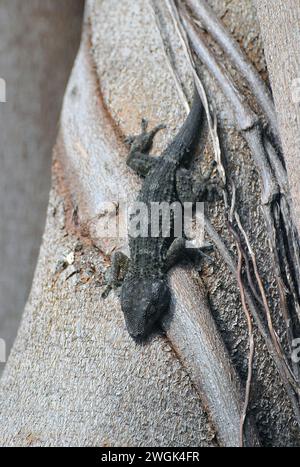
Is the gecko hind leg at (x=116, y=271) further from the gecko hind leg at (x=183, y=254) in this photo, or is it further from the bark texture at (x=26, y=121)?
the bark texture at (x=26, y=121)

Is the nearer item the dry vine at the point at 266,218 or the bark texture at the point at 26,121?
the dry vine at the point at 266,218

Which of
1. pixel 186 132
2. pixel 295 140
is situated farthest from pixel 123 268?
pixel 295 140

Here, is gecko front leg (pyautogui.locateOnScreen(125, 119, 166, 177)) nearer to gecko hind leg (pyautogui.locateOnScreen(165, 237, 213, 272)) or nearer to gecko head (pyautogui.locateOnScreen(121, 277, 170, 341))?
gecko hind leg (pyautogui.locateOnScreen(165, 237, 213, 272))

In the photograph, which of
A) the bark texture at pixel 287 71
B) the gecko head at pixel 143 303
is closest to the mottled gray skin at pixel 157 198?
the gecko head at pixel 143 303

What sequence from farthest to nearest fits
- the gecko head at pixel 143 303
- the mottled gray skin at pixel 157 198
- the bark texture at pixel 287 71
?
1. the mottled gray skin at pixel 157 198
2. the gecko head at pixel 143 303
3. the bark texture at pixel 287 71

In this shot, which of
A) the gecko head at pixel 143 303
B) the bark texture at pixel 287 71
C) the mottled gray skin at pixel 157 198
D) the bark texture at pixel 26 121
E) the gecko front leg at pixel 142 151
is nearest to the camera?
the bark texture at pixel 287 71

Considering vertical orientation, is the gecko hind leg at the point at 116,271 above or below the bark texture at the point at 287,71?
below

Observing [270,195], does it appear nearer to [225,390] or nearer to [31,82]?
[225,390]
